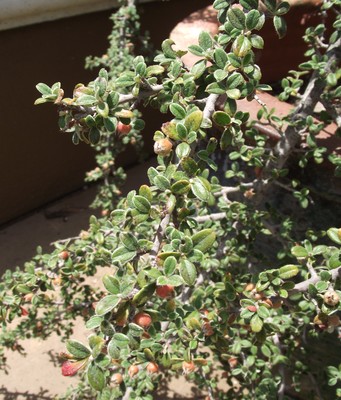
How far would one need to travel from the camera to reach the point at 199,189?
0.62 m

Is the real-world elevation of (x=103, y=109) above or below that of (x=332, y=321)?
above

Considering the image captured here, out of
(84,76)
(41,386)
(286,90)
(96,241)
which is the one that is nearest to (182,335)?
(96,241)

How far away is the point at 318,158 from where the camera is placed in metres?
1.04

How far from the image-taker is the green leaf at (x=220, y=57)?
0.73 meters

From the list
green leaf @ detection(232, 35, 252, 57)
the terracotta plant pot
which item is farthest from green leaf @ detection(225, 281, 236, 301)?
the terracotta plant pot

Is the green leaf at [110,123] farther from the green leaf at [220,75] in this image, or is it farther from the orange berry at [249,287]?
the orange berry at [249,287]

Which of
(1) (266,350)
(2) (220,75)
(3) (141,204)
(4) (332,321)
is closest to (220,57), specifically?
(2) (220,75)

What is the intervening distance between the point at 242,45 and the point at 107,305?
441mm

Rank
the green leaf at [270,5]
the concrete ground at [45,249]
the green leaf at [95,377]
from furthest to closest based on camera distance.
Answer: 1. the concrete ground at [45,249]
2. the green leaf at [270,5]
3. the green leaf at [95,377]

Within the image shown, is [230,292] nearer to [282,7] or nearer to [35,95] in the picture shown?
[282,7]

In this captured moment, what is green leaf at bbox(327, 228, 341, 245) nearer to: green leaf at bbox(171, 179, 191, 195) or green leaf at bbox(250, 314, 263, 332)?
green leaf at bbox(250, 314, 263, 332)

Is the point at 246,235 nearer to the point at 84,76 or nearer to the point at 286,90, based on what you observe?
the point at 286,90

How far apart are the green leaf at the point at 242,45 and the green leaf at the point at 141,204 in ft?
0.93

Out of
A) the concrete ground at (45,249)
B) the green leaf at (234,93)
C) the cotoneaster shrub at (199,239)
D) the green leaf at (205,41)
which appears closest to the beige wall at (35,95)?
the concrete ground at (45,249)
